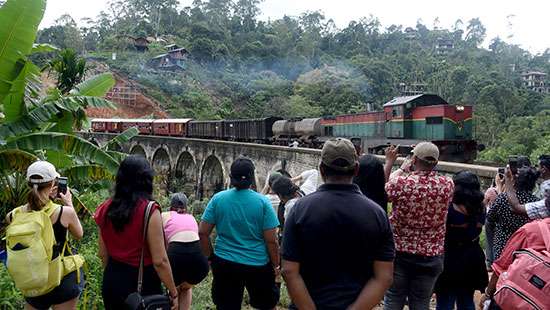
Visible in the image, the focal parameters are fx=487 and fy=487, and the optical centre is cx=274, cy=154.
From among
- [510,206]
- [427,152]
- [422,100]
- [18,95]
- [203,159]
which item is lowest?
[203,159]

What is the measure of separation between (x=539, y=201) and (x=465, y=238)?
0.55 m

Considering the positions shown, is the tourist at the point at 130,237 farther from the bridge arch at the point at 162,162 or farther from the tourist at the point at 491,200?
the bridge arch at the point at 162,162

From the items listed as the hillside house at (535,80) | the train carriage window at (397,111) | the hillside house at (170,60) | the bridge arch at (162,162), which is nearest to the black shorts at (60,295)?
the train carriage window at (397,111)

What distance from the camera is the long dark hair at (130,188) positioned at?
2.80 meters

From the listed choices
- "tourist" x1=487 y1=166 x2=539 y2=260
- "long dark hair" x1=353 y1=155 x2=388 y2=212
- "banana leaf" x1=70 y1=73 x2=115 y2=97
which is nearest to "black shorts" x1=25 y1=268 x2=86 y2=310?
"long dark hair" x1=353 y1=155 x2=388 y2=212

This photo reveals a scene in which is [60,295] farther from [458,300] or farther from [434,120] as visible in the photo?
[434,120]

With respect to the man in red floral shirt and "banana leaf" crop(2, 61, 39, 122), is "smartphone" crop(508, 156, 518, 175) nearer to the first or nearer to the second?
the man in red floral shirt

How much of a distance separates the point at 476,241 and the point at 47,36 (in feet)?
224

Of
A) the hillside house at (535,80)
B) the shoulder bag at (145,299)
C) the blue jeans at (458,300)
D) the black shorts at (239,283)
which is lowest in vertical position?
the blue jeans at (458,300)

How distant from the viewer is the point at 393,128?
17.9 metres

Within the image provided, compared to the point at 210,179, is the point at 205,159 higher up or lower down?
higher up

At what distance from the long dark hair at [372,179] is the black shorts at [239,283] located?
2.92 ft

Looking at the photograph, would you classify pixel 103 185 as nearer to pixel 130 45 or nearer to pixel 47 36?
pixel 130 45

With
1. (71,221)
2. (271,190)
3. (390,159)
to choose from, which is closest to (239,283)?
→ (71,221)
